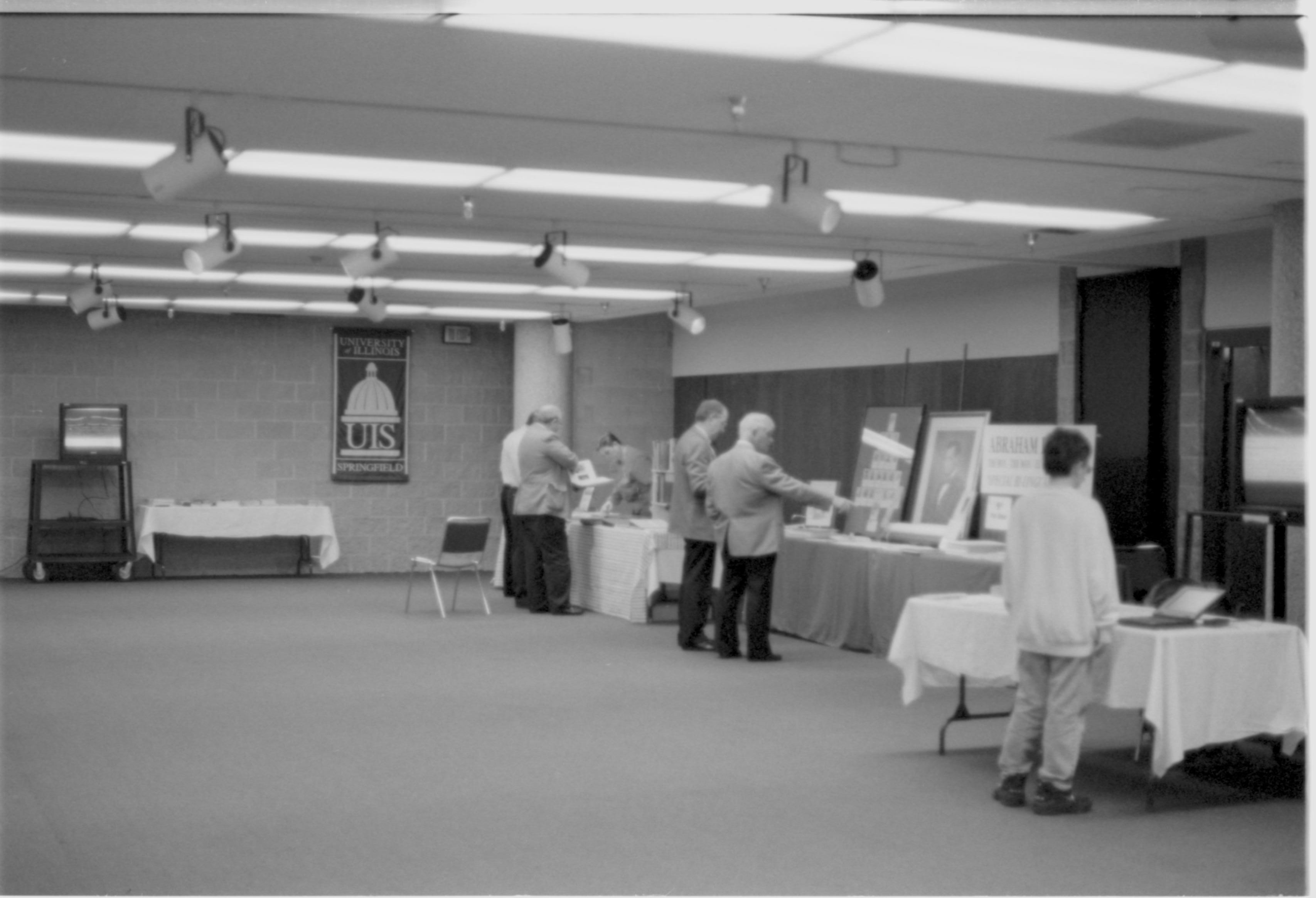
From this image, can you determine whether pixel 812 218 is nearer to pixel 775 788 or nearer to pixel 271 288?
pixel 775 788

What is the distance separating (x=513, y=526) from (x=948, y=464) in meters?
3.76

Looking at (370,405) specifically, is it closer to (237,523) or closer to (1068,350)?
(237,523)

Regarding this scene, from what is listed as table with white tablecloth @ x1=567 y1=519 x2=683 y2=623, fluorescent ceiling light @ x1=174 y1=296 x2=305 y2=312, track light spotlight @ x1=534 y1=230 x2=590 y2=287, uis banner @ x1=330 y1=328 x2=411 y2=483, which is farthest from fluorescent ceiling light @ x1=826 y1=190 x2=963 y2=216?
uis banner @ x1=330 y1=328 x2=411 y2=483

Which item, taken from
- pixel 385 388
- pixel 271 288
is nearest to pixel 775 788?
pixel 271 288

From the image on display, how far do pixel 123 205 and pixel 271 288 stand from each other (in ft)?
14.0

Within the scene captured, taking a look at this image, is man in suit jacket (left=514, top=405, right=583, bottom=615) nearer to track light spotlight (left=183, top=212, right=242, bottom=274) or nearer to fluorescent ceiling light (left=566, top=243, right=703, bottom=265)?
fluorescent ceiling light (left=566, top=243, right=703, bottom=265)

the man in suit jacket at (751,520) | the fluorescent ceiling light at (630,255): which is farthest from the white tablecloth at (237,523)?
the man in suit jacket at (751,520)

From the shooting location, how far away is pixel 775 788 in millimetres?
5508

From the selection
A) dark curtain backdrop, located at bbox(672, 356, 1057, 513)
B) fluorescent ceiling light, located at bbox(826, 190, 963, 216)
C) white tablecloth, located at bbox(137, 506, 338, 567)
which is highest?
fluorescent ceiling light, located at bbox(826, 190, 963, 216)

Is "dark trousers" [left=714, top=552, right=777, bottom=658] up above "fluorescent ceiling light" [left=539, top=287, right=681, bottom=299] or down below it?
below

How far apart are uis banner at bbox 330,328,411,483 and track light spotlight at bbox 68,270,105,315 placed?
3508mm

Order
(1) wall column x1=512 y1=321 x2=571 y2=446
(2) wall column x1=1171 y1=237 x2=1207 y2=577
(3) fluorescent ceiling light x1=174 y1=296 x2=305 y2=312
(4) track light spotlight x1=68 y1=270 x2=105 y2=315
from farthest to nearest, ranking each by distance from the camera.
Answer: (1) wall column x1=512 y1=321 x2=571 y2=446, (3) fluorescent ceiling light x1=174 y1=296 x2=305 y2=312, (4) track light spotlight x1=68 y1=270 x2=105 y2=315, (2) wall column x1=1171 y1=237 x2=1207 y2=577

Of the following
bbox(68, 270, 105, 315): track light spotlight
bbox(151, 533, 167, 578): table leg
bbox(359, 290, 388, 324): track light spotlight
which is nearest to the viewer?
bbox(68, 270, 105, 315): track light spotlight

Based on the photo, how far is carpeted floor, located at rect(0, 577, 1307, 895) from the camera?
14.5 ft
